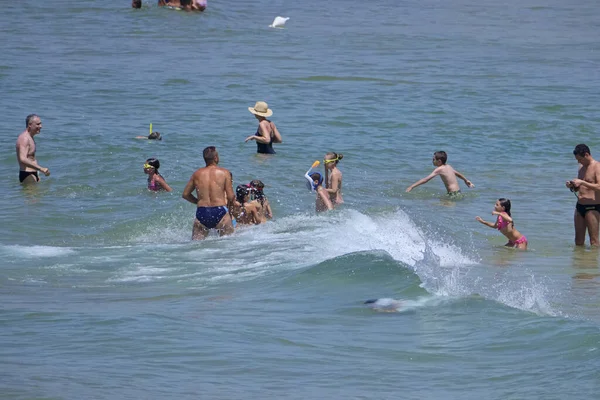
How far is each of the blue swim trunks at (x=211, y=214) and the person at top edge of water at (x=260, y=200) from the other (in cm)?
97

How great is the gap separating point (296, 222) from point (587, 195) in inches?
142

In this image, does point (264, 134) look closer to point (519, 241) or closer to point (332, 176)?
point (332, 176)

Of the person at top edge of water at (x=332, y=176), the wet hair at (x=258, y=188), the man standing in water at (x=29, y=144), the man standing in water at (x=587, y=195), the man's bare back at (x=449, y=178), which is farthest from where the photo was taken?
the man's bare back at (x=449, y=178)

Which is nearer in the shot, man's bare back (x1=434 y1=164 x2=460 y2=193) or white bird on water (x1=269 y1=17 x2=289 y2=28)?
man's bare back (x1=434 y1=164 x2=460 y2=193)

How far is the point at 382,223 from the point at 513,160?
20.9 ft

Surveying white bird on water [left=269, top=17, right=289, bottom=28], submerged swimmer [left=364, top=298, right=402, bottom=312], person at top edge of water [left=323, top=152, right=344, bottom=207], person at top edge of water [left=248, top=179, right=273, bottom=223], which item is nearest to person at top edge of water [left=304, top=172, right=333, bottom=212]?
person at top edge of water [left=323, top=152, right=344, bottom=207]

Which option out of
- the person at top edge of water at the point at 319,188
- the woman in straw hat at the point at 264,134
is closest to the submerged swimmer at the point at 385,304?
the person at top edge of water at the point at 319,188

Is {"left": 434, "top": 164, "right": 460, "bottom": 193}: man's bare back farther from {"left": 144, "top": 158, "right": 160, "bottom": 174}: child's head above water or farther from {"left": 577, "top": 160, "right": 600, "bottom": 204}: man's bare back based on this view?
{"left": 144, "top": 158, "right": 160, "bottom": 174}: child's head above water

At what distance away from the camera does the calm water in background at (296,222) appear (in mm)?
7168

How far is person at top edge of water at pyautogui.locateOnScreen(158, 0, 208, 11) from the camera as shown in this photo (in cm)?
3559

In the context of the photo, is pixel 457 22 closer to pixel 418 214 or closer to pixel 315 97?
A: pixel 315 97

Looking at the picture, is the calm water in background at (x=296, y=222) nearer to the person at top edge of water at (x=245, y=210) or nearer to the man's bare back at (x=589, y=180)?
the person at top edge of water at (x=245, y=210)

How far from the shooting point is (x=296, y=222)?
13.2 meters

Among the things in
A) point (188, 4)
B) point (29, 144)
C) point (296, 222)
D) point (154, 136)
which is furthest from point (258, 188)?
point (188, 4)
